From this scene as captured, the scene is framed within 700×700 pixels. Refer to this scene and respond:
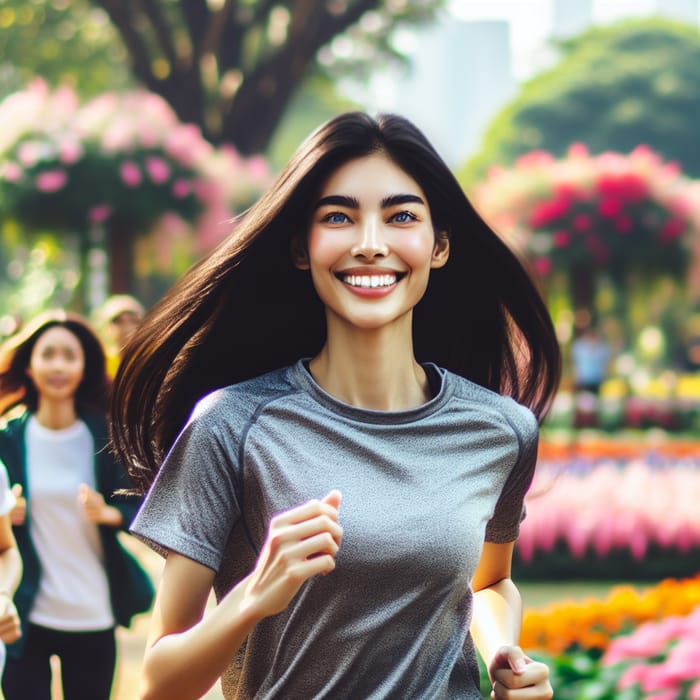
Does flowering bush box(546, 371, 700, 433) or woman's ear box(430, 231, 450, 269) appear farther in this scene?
flowering bush box(546, 371, 700, 433)

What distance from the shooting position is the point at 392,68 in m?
22.1

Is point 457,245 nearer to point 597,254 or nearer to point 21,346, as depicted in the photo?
point 21,346

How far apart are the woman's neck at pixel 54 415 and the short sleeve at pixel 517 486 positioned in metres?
2.67

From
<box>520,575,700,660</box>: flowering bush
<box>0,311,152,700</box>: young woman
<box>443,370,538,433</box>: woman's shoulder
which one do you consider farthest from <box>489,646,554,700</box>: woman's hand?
<box>520,575,700,660</box>: flowering bush

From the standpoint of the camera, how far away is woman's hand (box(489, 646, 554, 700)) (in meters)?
2.07

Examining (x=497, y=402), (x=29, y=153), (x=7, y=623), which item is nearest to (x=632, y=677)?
(x=7, y=623)

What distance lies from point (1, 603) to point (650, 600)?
11.0 feet

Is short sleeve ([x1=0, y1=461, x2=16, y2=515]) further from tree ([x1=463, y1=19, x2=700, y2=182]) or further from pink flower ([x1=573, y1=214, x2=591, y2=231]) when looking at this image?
tree ([x1=463, y1=19, x2=700, y2=182])

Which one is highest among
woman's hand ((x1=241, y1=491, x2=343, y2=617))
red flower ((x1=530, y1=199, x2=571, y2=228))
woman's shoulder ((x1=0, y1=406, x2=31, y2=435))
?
red flower ((x1=530, y1=199, x2=571, y2=228))

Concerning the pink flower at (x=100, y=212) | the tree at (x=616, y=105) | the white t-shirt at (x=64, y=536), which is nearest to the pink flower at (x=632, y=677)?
the white t-shirt at (x=64, y=536)

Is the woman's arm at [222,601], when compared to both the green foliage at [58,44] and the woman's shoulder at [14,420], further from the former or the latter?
the green foliage at [58,44]

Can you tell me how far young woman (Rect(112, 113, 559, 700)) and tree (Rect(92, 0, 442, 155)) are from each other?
14.4m

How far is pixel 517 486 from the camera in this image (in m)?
2.31

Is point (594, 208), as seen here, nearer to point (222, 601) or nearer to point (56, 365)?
point (56, 365)
